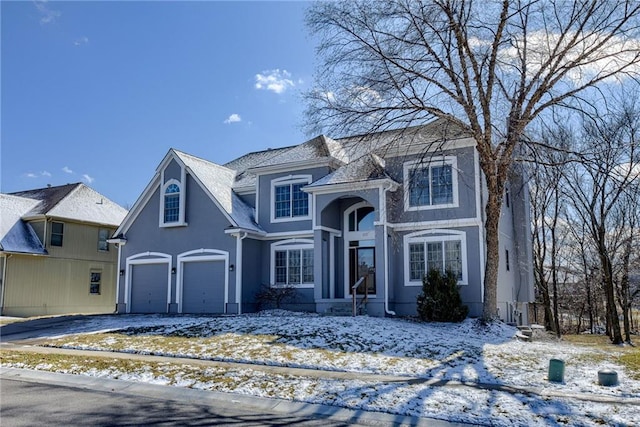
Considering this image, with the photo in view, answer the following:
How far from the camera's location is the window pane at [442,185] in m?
18.9

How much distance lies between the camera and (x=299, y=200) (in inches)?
847

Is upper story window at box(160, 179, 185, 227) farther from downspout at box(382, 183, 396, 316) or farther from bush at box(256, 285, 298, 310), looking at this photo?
downspout at box(382, 183, 396, 316)

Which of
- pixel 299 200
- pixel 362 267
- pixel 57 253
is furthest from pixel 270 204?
pixel 57 253

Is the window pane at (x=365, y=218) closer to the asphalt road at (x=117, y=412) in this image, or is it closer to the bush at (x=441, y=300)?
the bush at (x=441, y=300)

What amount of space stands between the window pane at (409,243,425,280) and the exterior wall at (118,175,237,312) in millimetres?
6844

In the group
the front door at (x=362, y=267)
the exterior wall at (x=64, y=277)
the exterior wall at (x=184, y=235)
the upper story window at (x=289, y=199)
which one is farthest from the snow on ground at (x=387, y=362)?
the exterior wall at (x=64, y=277)

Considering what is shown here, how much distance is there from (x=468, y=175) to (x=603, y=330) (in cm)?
2504

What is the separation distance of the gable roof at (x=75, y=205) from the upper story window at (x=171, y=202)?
7.45 meters

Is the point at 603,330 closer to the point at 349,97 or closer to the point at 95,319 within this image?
the point at 349,97

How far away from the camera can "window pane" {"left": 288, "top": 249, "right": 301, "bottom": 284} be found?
68.8 feet

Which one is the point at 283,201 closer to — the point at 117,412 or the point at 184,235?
the point at 184,235

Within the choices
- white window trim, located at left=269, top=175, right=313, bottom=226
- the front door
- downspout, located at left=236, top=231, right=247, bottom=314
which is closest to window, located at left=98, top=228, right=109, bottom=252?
downspout, located at left=236, top=231, right=247, bottom=314

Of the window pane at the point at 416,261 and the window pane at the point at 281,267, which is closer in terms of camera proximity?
the window pane at the point at 416,261

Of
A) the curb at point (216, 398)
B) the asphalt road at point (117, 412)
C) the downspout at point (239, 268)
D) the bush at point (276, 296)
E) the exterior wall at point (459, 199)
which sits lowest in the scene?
the curb at point (216, 398)
